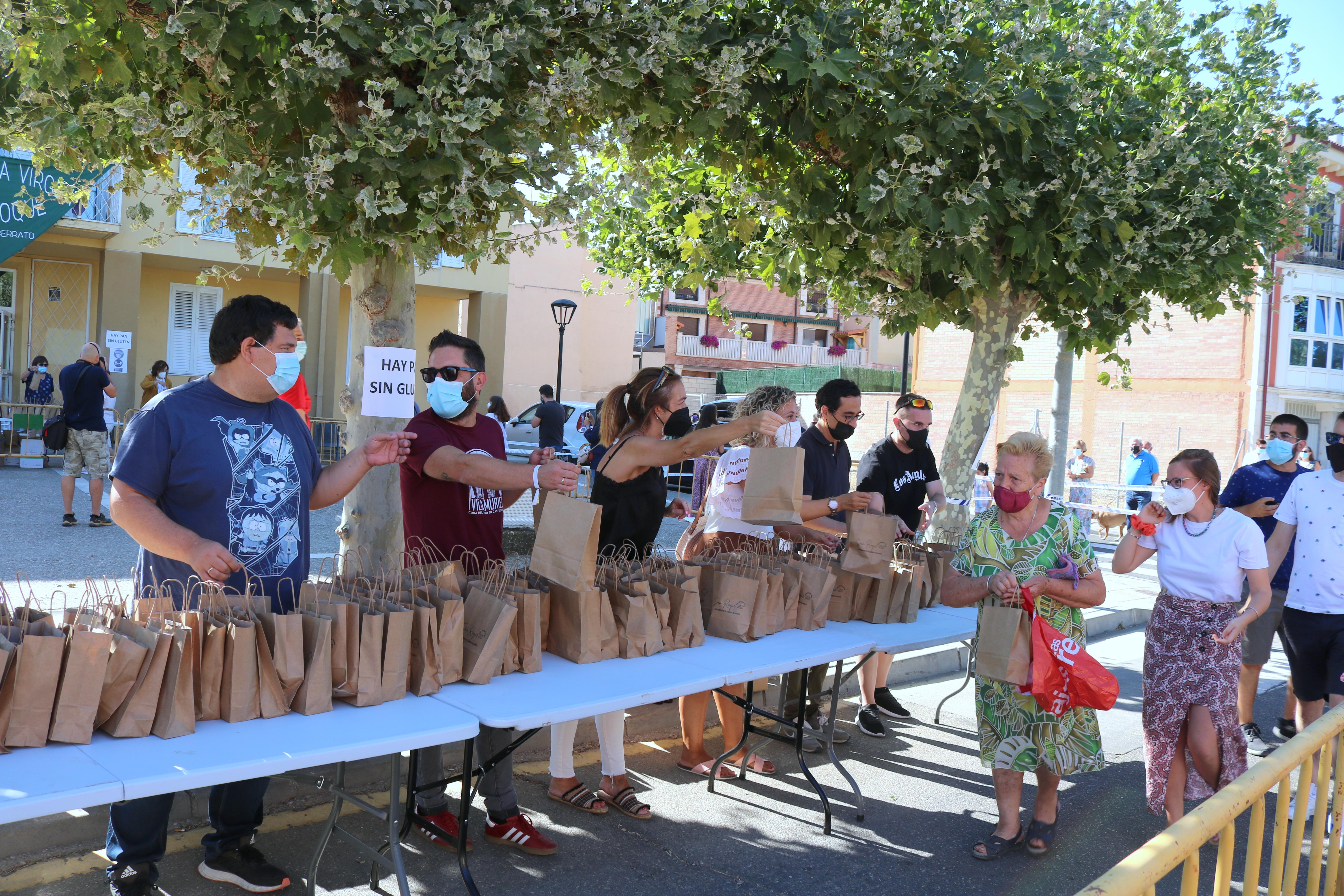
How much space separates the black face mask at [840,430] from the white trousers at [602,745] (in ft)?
6.48

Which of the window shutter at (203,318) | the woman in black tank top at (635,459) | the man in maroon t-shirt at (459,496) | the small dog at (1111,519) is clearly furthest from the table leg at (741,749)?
the window shutter at (203,318)

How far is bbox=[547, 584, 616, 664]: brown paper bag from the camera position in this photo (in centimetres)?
358

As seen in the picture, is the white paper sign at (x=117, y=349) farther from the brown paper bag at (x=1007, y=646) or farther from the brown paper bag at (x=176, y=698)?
the brown paper bag at (x=1007, y=646)

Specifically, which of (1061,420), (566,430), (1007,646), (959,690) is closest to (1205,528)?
(1007,646)

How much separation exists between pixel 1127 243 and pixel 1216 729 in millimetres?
2659

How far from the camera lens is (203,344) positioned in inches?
797

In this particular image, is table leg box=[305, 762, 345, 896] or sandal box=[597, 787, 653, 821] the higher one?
table leg box=[305, 762, 345, 896]

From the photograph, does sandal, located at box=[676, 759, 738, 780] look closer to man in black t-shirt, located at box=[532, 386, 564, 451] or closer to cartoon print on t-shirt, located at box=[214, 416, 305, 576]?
cartoon print on t-shirt, located at box=[214, 416, 305, 576]

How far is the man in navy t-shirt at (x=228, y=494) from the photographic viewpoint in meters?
2.99

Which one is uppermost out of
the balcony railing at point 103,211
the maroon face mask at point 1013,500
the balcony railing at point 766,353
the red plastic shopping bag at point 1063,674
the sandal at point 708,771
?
the balcony railing at point 766,353

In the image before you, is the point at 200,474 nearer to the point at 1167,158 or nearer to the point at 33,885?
the point at 33,885

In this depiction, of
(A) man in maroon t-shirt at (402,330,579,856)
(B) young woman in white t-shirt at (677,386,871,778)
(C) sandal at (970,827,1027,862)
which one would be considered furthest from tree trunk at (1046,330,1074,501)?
(A) man in maroon t-shirt at (402,330,579,856)

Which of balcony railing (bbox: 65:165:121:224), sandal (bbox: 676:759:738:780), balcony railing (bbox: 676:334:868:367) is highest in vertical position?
balcony railing (bbox: 676:334:868:367)

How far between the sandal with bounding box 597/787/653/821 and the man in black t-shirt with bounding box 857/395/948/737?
5.99 ft
